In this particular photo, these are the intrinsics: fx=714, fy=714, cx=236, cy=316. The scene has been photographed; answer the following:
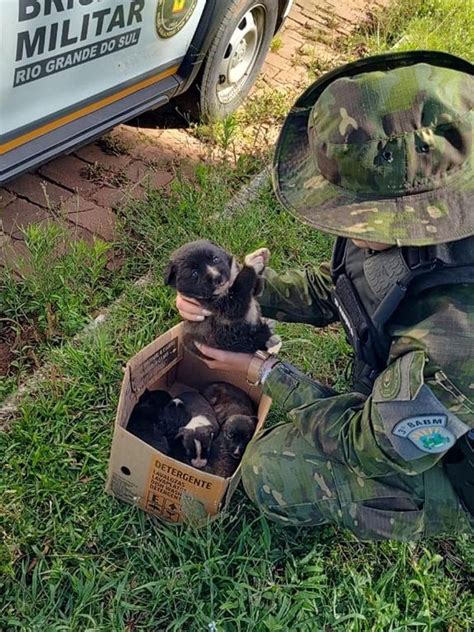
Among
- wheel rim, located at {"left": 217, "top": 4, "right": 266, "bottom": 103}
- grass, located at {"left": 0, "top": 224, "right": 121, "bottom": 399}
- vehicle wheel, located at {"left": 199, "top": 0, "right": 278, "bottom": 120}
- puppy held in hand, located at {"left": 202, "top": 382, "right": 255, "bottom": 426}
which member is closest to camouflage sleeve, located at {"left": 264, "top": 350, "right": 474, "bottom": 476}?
puppy held in hand, located at {"left": 202, "top": 382, "right": 255, "bottom": 426}

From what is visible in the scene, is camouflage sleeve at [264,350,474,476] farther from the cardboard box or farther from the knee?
the cardboard box

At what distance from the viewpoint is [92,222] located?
3709 millimetres

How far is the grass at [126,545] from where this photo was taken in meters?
2.31

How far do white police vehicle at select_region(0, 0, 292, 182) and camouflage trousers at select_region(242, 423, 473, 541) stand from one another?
62.9 inches

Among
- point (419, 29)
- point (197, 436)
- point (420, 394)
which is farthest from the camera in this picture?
point (419, 29)

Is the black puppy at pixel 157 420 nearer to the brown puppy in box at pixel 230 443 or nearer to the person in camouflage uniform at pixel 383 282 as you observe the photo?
the brown puppy in box at pixel 230 443

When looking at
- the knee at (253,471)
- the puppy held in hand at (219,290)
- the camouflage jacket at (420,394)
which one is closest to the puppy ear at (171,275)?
the puppy held in hand at (219,290)

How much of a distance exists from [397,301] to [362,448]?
17.0 inches

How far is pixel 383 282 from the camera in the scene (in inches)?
79.7

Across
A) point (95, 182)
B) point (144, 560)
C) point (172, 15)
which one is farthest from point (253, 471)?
point (172, 15)

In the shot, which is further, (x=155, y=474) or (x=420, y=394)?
(x=155, y=474)

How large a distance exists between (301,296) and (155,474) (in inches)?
35.9

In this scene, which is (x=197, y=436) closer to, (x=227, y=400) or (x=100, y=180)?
(x=227, y=400)

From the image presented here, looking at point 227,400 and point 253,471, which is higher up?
point 253,471
